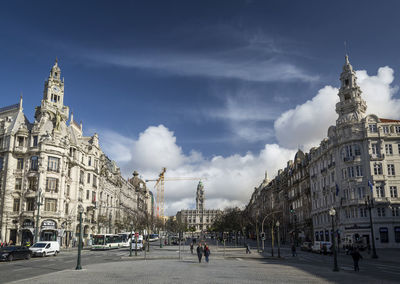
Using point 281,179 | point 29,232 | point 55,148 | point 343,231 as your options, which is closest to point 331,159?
point 343,231

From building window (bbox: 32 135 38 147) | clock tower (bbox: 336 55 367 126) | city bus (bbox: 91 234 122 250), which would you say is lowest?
city bus (bbox: 91 234 122 250)

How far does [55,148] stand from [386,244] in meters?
57.6

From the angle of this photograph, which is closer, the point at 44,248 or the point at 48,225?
the point at 44,248

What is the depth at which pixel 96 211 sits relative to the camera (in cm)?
7894

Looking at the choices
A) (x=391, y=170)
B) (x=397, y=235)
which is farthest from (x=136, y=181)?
(x=397, y=235)

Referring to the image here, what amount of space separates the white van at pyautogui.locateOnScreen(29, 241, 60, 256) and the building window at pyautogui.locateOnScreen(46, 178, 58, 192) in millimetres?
19402

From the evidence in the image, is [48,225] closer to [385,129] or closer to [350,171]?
[350,171]

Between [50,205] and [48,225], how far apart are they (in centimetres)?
349

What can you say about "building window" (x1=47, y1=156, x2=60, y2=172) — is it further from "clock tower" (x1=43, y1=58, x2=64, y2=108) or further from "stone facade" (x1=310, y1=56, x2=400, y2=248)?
"stone facade" (x1=310, y1=56, x2=400, y2=248)

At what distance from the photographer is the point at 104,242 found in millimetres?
60750

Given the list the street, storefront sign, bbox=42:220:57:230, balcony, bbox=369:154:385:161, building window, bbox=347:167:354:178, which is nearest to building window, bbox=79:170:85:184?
storefront sign, bbox=42:220:57:230

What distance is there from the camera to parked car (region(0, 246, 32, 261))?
34188mm

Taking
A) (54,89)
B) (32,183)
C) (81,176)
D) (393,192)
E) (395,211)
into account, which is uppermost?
(54,89)

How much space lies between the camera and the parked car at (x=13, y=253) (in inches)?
1346
